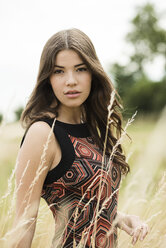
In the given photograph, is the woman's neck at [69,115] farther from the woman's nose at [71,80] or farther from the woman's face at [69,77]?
the woman's nose at [71,80]

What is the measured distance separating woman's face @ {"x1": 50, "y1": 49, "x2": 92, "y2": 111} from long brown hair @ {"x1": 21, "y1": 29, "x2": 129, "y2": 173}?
0.03 m

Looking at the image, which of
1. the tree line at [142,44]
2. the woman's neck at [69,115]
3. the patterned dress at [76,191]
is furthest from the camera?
the tree line at [142,44]

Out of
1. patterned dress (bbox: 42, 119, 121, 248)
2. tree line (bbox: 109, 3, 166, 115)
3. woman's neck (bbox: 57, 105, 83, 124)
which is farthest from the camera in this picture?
tree line (bbox: 109, 3, 166, 115)

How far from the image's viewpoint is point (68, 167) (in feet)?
5.31

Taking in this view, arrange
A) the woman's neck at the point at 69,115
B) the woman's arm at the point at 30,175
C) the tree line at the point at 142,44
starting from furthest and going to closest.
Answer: the tree line at the point at 142,44
the woman's neck at the point at 69,115
the woman's arm at the point at 30,175

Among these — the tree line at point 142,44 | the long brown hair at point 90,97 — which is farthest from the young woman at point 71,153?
the tree line at point 142,44

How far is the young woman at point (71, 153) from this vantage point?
153 cm

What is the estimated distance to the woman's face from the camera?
1.79m

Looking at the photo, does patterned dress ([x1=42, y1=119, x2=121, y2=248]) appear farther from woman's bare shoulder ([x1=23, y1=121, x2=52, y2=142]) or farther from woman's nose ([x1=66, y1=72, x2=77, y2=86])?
woman's nose ([x1=66, y1=72, x2=77, y2=86])

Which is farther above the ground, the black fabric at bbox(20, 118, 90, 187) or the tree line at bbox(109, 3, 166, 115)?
the tree line at bbox(109, 3, 166, 115)

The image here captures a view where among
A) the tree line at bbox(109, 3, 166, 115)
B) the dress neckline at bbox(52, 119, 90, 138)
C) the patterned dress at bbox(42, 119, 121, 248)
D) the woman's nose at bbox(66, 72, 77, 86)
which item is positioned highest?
the tree line at bbox(109, 3, 166, 115)

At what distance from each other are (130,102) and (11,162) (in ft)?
58.9

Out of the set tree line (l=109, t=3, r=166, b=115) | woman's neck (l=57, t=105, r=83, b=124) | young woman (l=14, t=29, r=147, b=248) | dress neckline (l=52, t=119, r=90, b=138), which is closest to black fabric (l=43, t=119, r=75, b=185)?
young woman (l=14, t=29, r=147, b=248)

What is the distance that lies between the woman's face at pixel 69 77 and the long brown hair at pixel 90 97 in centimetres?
3
